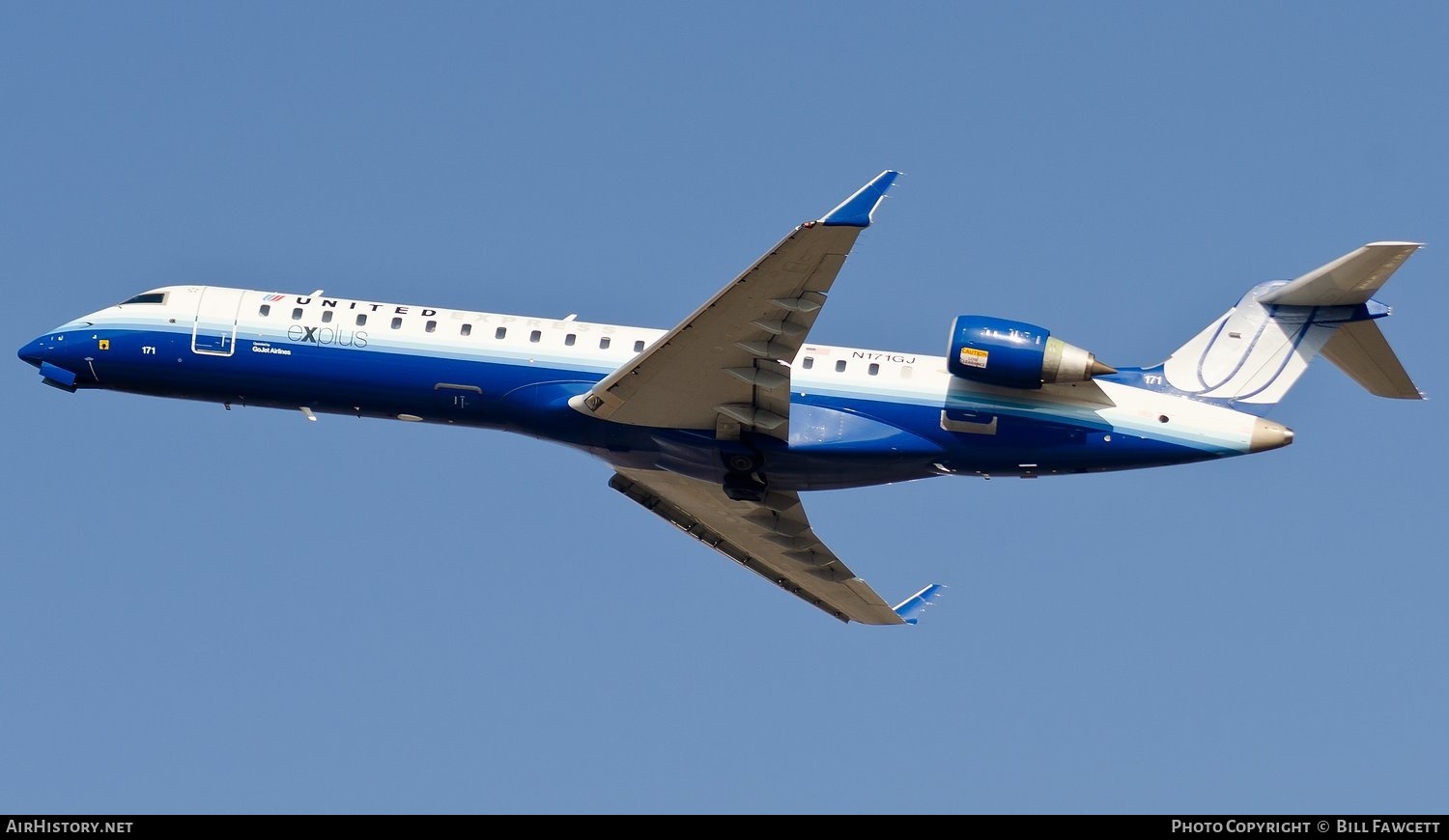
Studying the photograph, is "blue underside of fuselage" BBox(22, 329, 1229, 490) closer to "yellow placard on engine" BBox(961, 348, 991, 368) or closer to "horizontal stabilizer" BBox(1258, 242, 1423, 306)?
"yellow placard on engine" BBox(961, 348, 991, 368)

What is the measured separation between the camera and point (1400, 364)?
35.6 metres

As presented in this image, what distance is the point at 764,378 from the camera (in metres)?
34.3

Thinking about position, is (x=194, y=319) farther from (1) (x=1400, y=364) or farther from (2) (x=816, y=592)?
(1) (x=1400, y=364)

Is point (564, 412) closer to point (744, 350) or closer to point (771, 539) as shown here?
point (744, 350)

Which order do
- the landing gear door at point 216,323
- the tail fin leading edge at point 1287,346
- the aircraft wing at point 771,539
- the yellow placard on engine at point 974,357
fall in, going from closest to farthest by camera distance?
the yellow placard on engine at point 974,357 → the tail fin leading edge at point 1287,346 → the landing gear door at point 216,323 → the aircraft wing at point 771,539

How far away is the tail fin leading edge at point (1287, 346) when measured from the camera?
35.7m

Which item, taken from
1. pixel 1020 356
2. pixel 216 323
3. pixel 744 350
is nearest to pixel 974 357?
pixel 1020 356

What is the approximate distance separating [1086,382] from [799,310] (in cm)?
609

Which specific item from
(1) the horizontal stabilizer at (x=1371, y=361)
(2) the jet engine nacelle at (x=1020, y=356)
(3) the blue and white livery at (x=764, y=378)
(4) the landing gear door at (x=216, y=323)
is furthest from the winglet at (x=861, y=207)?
(4) the landing gear door at (x=216, y=323)

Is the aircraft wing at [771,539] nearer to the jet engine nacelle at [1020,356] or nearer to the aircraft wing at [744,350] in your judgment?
the aircraft wing at [744,350]

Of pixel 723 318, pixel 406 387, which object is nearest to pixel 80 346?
pixel 406 387

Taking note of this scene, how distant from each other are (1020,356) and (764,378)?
189 inches

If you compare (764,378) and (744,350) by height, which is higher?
(744,350)

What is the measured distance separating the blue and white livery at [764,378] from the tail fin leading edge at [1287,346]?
4 centimetres
